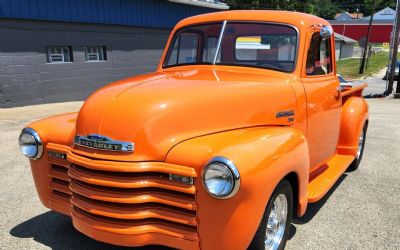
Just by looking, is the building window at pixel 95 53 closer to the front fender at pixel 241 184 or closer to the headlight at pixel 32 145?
the headlight at pixel 32 145

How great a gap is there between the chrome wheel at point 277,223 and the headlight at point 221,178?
0.71 m

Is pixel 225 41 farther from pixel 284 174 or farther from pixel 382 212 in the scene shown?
pixel 382 212

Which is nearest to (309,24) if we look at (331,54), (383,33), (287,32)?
(287,32)

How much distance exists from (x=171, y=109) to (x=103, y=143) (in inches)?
19.8

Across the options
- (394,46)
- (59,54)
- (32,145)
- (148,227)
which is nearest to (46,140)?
(32,145)

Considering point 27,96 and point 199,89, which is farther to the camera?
point 27,96

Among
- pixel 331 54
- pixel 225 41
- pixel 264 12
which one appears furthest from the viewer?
pixel 331 54

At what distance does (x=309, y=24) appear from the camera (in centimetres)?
397

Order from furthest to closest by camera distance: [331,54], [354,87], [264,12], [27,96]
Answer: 1. [27,96]
2. [354,87]
3. [331,54]
4. [264,12]

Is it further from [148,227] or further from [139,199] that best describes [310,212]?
[139,199]

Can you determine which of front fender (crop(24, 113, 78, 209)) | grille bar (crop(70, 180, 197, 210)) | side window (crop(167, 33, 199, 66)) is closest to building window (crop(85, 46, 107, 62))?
side window (crop(167, 33, 199, 66))

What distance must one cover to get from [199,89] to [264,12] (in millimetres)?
1511

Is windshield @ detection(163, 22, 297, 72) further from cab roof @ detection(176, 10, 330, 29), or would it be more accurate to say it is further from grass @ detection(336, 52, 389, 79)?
grass @ detection(336, 52, 389, 79)

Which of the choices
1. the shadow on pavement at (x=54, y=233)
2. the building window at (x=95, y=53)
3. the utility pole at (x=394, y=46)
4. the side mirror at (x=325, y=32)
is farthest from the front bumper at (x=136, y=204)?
the utility pole at (x=394, y=46)
